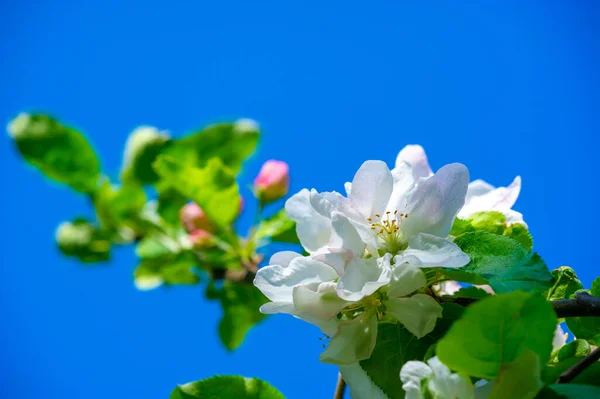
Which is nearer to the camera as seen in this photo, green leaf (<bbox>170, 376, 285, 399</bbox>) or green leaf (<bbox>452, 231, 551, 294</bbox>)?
green leaf (<bbox>452, 231, 551, 294</bbox>)

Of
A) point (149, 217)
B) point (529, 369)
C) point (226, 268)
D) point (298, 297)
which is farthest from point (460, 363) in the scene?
point (149, 217)

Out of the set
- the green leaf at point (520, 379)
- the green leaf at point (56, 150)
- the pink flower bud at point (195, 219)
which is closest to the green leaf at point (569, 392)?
the green leaf at point (520, 379)

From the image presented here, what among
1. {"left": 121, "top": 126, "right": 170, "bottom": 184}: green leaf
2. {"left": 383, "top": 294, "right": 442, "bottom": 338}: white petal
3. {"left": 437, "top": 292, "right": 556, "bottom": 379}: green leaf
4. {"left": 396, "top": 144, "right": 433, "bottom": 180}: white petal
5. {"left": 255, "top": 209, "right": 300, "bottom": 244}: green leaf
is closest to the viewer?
{"left": 437, "top": 292, "right": 556, "bottom": 379}: green leaf

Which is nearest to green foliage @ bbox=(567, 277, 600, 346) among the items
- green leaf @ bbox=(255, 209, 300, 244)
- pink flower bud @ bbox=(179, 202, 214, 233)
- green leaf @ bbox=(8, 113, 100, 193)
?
green leaf @ bbox=(255, 209, 300, 244)

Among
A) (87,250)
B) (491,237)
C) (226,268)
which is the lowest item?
(491,237)

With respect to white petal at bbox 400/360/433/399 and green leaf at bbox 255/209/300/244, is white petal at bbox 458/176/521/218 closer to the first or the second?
white petal at bbox 400/360/433/399

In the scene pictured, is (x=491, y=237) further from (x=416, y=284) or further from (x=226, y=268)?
(x=226, y=268)

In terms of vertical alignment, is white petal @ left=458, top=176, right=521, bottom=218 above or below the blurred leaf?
below
